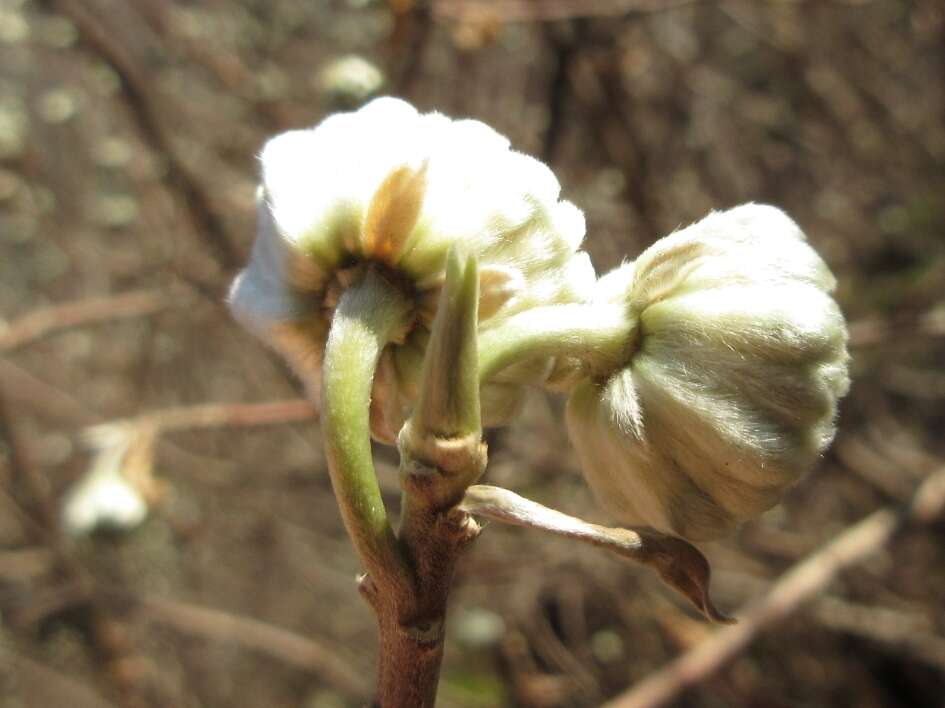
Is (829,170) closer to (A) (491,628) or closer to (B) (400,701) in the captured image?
(A) (491,628)

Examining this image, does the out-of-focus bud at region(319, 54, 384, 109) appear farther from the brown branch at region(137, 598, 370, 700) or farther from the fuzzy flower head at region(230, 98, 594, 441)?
the brown branch at region(137, 598, 370, 700)

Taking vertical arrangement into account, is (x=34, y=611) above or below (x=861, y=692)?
above

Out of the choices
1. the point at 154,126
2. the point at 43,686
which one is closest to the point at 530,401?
the point at 154,126

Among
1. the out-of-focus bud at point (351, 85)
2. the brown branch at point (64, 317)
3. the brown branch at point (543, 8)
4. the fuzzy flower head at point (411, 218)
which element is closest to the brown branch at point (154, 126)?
the brown branch at point (64, 317)

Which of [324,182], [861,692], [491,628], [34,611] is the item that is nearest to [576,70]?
[491,628]

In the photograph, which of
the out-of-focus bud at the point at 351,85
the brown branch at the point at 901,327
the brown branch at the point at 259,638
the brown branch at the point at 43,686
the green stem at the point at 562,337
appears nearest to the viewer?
the green stem at the point at 562,337

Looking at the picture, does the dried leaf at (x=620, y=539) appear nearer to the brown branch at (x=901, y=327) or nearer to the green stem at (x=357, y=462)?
the green stem at (x=357, y=462)

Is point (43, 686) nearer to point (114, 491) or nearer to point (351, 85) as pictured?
point (114, 491)
